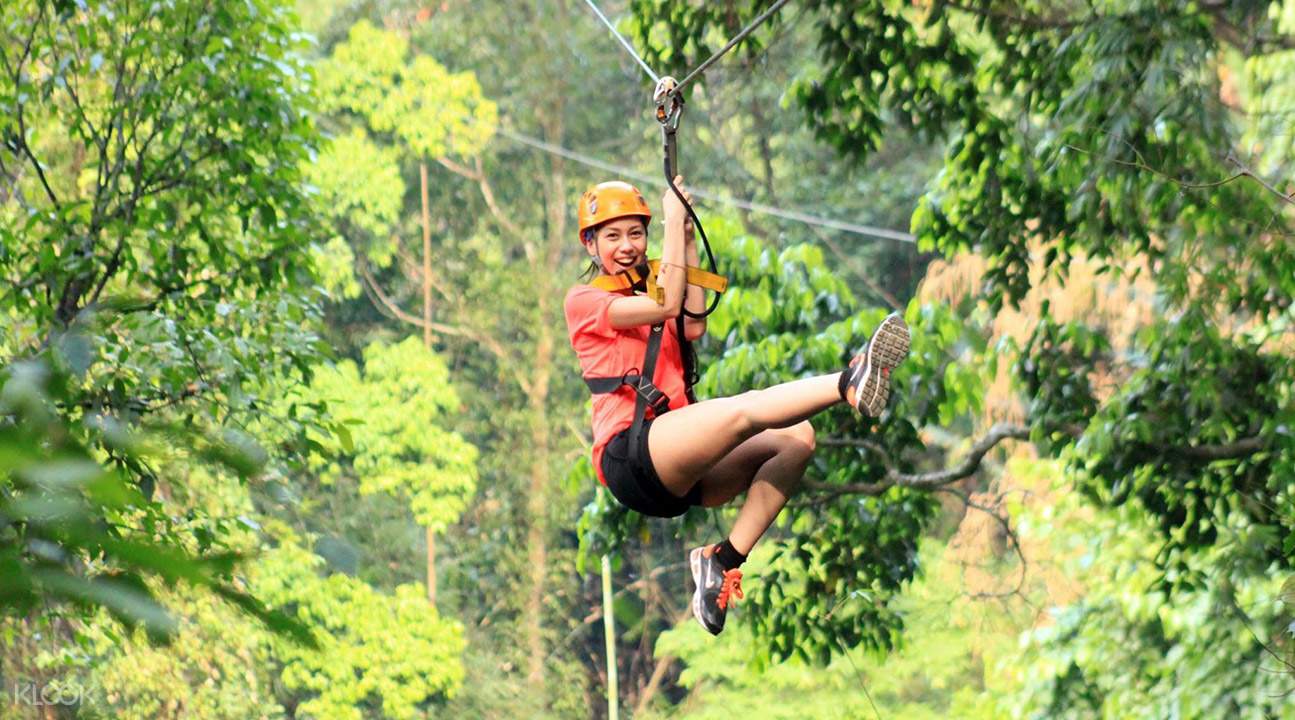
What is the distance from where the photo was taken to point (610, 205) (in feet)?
10.8

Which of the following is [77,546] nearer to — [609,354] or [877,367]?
[877,367]

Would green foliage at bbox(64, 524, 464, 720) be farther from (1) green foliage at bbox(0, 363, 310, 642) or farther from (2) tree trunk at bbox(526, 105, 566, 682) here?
(1) green foliage at bbox(0, 363, 310, 642)

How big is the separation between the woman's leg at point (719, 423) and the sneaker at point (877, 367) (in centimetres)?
3

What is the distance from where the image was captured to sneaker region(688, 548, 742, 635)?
3.43m

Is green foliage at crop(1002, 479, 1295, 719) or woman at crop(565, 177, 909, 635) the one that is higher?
green foliage at crop(1002, 479, 1295, 719)

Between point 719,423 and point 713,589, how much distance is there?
0.51 m

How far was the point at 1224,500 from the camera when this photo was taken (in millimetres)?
4875


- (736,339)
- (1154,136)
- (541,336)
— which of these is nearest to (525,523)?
(541,336)

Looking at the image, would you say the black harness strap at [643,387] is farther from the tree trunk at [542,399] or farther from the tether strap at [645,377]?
the tree trunk at [542,399]

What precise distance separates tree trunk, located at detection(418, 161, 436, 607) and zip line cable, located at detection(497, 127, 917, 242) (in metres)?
0.99

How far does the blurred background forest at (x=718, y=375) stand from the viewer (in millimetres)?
4227

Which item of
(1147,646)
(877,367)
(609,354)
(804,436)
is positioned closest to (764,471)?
(804,436)

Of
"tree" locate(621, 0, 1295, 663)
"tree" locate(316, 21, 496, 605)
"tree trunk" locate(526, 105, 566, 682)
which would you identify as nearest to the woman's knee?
"tree" locate(621, 0, 1295, 663)

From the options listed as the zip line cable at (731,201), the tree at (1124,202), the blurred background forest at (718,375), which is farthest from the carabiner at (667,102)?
the zip line cable at (731,201)
